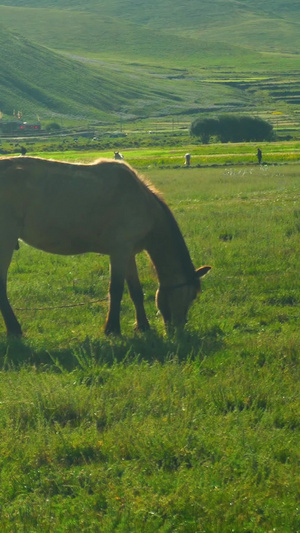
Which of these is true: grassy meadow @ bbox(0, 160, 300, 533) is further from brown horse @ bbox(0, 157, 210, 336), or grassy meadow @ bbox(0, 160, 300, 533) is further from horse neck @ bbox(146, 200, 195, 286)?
horse neck @ bbox(146, 200, 195, 286)

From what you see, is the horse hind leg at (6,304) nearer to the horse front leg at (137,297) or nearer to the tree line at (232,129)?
the horse front leg at (137,297)

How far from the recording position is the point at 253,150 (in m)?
58.1

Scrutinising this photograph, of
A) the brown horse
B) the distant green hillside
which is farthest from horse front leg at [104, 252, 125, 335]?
the distant green hillside

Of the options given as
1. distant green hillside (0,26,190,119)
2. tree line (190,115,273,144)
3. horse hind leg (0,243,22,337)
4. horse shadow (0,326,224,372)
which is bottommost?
tree line (190,115,273,144)

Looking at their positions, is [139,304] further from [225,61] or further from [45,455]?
[225,61]

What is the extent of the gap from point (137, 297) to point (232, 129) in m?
78.1

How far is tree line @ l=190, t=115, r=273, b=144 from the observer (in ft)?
272

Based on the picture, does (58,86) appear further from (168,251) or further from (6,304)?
(6,304)

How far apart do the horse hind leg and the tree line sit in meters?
75.3

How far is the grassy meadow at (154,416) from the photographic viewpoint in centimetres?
449

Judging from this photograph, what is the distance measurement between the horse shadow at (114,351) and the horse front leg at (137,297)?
0.57 metres

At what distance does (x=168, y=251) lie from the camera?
31.1 ft

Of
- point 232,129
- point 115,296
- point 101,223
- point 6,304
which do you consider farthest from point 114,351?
point 232,129

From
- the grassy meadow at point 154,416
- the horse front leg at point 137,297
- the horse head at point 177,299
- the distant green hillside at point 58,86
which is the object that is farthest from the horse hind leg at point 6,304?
the distant green hillside at point 58,86
